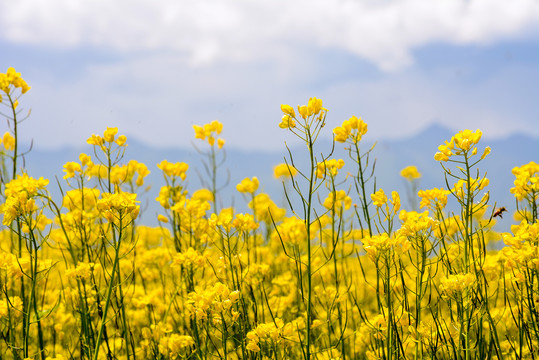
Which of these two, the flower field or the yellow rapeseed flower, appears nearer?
the flower field

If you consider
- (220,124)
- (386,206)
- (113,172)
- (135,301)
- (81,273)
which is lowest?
(135,301)

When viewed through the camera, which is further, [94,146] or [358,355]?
[358,355]

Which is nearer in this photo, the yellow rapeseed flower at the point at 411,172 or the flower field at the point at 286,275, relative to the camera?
the flower field at the point at 286,275

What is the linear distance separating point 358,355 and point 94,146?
197 centimetres

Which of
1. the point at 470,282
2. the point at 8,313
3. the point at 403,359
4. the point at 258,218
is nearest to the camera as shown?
the point at 470,282

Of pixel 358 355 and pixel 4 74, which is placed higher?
pixel 4 74

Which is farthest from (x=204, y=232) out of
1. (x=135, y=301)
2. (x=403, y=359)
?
(x=403, y=359)

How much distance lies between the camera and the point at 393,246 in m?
2.06

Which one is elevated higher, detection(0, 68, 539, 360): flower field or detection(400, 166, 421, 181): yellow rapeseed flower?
detection(400, 166, 421, 181): yellow rapeseed flower

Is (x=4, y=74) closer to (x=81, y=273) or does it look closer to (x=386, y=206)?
(x=81, y=273)

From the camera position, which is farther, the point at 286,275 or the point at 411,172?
the point at 411,172

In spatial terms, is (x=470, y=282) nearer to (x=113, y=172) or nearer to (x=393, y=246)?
(x=393, y=246)

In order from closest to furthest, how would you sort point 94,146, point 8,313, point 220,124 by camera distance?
point 8,313, point 94,146, point 220,124

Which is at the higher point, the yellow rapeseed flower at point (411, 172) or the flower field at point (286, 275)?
the yellow rapeseed flower at point (411, 172)
